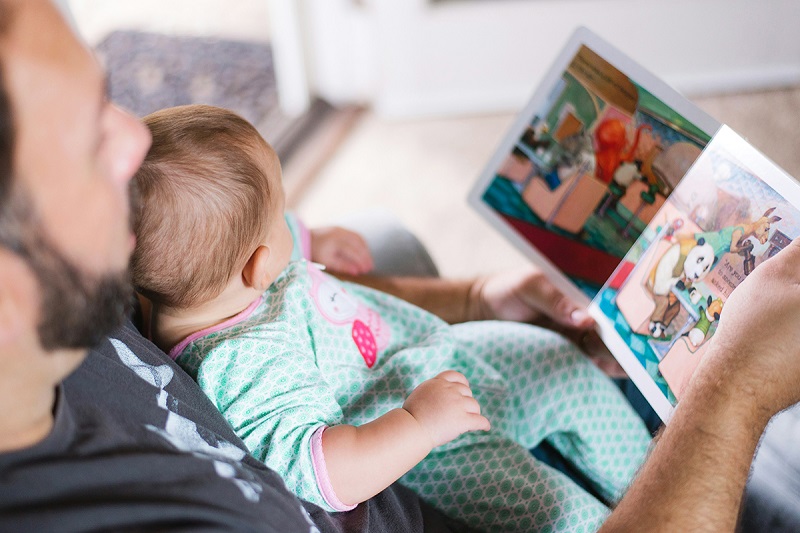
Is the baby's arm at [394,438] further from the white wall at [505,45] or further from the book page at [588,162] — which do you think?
the white wall at [505,45]

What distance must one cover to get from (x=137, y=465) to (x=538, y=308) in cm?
80

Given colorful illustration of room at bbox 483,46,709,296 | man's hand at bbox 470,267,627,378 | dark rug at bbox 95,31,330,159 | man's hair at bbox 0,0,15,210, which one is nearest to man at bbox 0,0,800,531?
man's hair at bbox 0,0,15,210

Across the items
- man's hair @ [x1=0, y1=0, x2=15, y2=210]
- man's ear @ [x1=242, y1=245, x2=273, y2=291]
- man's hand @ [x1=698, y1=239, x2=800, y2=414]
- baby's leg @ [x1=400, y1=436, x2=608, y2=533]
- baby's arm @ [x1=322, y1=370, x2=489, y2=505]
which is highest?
man's hand @ [x1=698, y1=239, x2=800, y2=414]

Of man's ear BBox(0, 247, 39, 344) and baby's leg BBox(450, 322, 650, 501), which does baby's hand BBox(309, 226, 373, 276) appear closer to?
baby's leg BBox(450, 322, 650, 501)

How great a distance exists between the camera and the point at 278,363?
2.68 ft

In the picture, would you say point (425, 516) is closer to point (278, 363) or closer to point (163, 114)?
point (278, 363)

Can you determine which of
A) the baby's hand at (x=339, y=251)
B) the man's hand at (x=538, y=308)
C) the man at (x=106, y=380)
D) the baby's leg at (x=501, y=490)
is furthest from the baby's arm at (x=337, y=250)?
the man at (x=106, y=380)

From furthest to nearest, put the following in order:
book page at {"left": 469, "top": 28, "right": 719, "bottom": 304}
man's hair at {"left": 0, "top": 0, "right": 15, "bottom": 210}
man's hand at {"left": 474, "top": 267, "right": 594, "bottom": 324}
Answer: man's hand at {"left": 474, "top": 267, "right": 594, "bottom": 324} < book page at {"left": 469, "top": 28, "right": 719, "bottom": 304} < man's hair at {"left": 0, "top": 0, "right": 15, "bottom": 210}

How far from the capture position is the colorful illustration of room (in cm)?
99

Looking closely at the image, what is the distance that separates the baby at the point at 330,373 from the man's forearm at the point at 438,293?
8 centimetres

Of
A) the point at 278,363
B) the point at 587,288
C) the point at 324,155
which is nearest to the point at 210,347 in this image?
the point at 278,363

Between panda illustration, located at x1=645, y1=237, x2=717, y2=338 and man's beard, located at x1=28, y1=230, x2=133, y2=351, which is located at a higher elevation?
panda illustration, located at x1=645, y1=237, x2=717, y2=338

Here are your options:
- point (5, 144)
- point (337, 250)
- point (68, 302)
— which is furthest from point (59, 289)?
point (337, 250)

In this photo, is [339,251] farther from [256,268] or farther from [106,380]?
[106,380]
